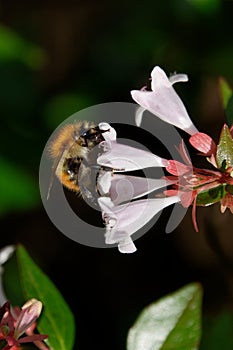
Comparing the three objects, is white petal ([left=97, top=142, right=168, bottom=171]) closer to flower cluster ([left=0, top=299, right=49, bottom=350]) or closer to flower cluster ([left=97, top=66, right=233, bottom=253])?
flower cluster ([left=97, top=66, right=233, bottom=253])

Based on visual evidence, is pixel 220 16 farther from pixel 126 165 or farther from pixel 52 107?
pixel 126 165

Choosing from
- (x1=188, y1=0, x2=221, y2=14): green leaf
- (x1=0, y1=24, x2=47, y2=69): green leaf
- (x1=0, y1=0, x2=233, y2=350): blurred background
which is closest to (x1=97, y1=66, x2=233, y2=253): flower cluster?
(x1=0, y1=0, x2=233, y2=350): blurred background

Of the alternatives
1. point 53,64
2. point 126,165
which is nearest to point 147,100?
point 126,165

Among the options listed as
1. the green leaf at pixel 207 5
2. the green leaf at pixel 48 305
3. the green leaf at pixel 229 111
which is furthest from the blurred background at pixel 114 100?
the green leaf at pixel 229 111

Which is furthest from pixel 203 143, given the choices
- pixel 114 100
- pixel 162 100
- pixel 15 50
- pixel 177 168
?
pixel 15 50

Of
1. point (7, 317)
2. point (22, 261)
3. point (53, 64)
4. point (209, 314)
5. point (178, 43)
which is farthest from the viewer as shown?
point (53, 64)
